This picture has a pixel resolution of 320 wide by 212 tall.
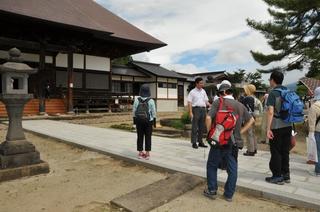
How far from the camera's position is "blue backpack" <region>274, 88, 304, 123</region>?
13.7 feet

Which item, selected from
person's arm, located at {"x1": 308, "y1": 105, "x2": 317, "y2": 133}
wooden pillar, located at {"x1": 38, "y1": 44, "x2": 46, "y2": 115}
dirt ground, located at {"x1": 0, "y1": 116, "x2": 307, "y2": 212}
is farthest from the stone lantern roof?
wooden pillar, located at {"x1": 38, "y1": 44, "x2": 46, "y2": 115}

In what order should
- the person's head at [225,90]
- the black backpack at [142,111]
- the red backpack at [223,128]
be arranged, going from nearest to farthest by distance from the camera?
1. the red backpack at [223,128]
2. the person's head at [225,90]
3. the black backpack at [142,111]

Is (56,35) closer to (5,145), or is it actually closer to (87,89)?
(87,89)

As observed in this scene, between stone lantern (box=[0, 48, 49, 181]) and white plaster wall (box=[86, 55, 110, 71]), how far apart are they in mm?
13887

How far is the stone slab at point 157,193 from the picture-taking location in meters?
3.64

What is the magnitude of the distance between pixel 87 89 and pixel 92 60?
6.32ft

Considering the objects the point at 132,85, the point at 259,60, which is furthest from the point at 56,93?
the point at 259,60

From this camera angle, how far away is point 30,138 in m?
8.55

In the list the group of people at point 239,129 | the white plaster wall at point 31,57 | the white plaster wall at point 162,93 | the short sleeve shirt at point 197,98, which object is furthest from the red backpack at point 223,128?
the white plaster wall at point 162,93

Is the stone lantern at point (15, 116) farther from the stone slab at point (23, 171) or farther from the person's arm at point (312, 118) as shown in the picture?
the person's arm at point (312, 118)

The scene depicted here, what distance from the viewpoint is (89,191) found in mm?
4242

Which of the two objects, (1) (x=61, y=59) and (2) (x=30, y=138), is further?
(1) (x=61, y=59)

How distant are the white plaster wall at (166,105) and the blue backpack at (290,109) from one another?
2055 cm

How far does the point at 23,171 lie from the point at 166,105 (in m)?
20.8
